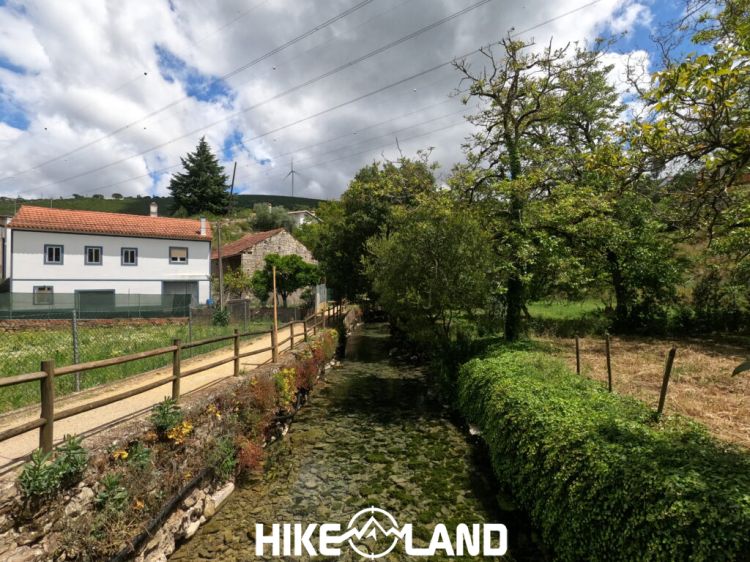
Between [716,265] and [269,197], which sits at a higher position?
[269,197]

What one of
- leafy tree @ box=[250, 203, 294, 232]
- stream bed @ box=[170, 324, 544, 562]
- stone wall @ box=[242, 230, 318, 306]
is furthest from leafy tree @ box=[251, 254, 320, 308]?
leafy tree @ box=[250, 203, 294, 232]

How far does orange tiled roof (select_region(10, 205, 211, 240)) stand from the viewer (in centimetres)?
2510

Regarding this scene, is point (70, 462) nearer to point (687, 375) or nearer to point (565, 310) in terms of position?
point (687, 375)

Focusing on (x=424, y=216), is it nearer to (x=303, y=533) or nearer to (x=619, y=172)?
(x=619, y=172)

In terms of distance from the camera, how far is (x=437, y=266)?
1298 cm

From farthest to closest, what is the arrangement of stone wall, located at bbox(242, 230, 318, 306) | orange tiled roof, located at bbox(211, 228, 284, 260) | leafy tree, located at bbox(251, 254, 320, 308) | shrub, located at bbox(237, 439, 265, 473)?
1. orange tiled roof, located at bbox(211, 228, 284, 260)
2. stone wall, located at bbox(242, 230, 318, 306)
3. leafy tree, located at bbox(251, 254, 320, 308)
4. shrub, located at bbox(237, 439, 265, 473)

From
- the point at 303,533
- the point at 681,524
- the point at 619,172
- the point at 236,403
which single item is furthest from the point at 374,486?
the point at 619,172

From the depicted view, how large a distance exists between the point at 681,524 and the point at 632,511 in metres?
0.47

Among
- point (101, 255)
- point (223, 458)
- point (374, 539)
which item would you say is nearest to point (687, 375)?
point (374, 539)

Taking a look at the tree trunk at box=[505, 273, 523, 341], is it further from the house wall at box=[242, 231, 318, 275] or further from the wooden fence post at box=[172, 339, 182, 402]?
the house wall at box=[242, 231, 318, 275]

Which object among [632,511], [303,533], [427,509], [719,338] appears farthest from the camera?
[719,338]

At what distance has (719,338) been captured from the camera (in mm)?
15664

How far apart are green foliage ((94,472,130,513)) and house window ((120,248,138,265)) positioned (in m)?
27.7

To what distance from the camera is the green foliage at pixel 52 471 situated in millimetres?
3730
